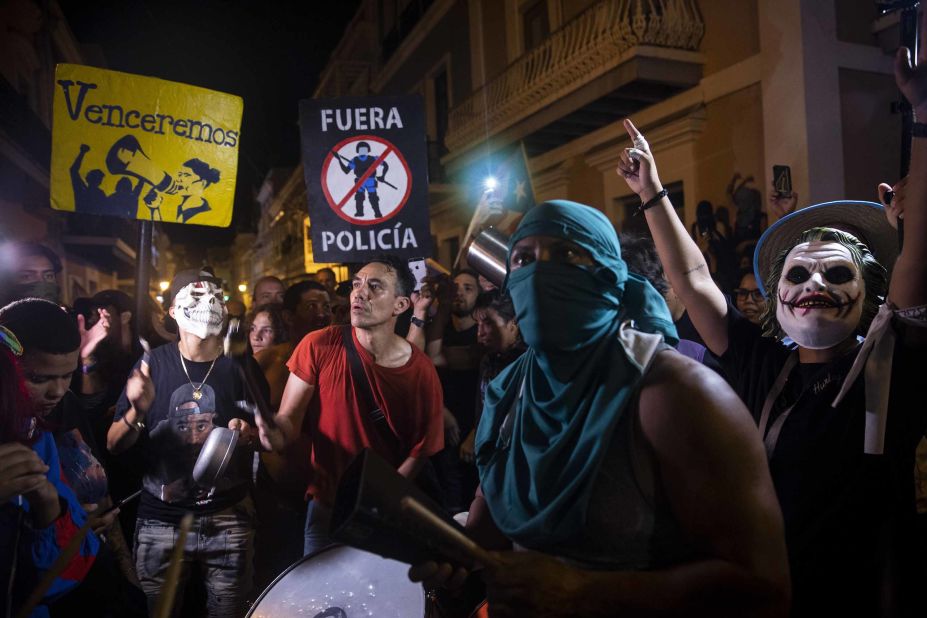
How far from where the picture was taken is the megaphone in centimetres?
457

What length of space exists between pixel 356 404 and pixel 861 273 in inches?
95.1

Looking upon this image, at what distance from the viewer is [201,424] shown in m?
3.41

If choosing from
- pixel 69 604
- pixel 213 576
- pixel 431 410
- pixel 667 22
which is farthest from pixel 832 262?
pixel 667 22

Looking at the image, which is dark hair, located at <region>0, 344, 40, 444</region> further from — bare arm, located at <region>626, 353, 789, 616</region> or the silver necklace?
bare arm, located at <region>626, 353, 789, 616</region>

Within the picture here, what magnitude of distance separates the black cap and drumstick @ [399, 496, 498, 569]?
8.98 feet

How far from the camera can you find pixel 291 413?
11.7 ft

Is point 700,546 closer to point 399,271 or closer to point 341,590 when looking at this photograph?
point 341,590

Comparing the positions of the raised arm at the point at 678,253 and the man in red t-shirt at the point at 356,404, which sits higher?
the raised arm at the point at 678,253

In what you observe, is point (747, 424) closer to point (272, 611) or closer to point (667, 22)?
point (272, 611)

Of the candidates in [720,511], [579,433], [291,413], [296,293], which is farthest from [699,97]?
[720,511]

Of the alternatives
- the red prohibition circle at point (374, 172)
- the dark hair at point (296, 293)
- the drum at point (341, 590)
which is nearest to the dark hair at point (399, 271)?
the red prohibition circle at point (374, 172)

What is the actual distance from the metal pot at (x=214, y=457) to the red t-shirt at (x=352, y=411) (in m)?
0.48

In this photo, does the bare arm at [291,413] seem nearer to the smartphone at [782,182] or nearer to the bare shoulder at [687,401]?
the bare shoulder at [687,401]

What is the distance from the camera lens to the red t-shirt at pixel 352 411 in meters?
3.48
